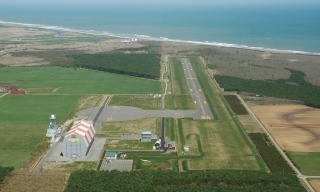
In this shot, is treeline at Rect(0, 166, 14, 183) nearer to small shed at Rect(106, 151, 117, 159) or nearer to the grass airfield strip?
small shed at Rect(106, 151, 117, 159)

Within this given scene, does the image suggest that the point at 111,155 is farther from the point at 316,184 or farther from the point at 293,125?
the point at 293,125

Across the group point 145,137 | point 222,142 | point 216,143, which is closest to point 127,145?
point 145,137

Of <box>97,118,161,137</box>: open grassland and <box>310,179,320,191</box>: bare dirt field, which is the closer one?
<box>310,179,320,191</box>: bare dirt field

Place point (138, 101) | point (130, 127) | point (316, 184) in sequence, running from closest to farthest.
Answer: point (316, 184) < point (130, 127) < point (138, 101)

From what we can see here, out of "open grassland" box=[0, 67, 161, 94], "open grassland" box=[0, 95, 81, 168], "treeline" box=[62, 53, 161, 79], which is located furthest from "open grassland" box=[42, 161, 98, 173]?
"treeline" box=[62, 53, 161, 79]

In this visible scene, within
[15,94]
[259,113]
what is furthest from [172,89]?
[15,94]

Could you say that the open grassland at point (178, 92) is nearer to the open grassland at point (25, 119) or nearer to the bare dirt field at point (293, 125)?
the bare dirt field at point (293, 125)
